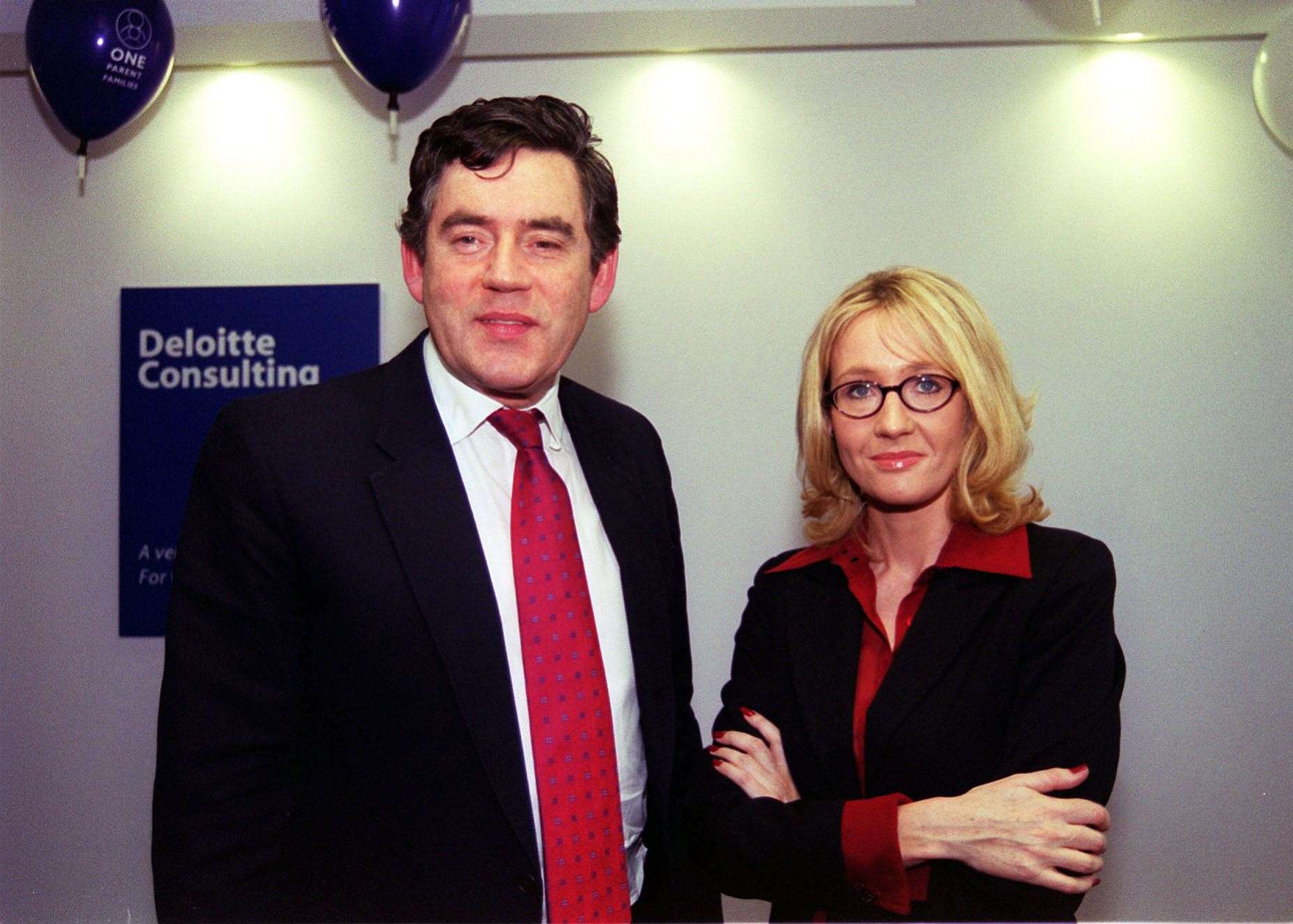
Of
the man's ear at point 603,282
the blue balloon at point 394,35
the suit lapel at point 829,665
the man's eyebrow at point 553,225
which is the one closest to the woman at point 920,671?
the suit lapel at point 829,665

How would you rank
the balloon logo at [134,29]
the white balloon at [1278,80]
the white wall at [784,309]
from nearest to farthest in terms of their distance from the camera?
1. the balloon logo at [134,29]
2. the white balloon at [1278,80]
3. the white wall at [784,309]

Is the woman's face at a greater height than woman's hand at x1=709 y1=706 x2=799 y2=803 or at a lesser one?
greater

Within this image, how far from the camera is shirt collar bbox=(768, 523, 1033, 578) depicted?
1.82m

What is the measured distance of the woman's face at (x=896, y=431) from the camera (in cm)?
187

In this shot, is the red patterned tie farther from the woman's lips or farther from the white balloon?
the white balloon

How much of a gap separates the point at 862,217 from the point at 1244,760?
2.08 metres

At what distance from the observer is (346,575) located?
161 cm

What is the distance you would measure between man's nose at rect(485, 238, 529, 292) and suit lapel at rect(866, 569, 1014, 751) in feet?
2.83

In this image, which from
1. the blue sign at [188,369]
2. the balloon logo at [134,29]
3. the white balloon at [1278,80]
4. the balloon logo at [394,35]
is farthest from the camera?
the blue sign at [188,369]

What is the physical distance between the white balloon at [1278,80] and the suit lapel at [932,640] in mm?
2235

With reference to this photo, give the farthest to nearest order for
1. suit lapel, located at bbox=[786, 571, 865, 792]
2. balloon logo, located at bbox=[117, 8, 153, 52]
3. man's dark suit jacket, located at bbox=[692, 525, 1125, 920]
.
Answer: balloon logo, located at bbox=[117, 8, 153, 52] < suit lapel, located at bbox=[786, 571, 865, 792] < man's dark suit jacket, located at bbox=[692, 525, 1125, 920]

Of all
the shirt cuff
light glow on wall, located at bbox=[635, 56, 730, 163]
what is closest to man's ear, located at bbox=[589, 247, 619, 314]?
the shirt cuff

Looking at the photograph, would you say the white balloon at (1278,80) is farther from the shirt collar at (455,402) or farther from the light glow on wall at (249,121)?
the light glow on wall at (249,121)

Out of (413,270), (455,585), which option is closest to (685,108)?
(413,270)
